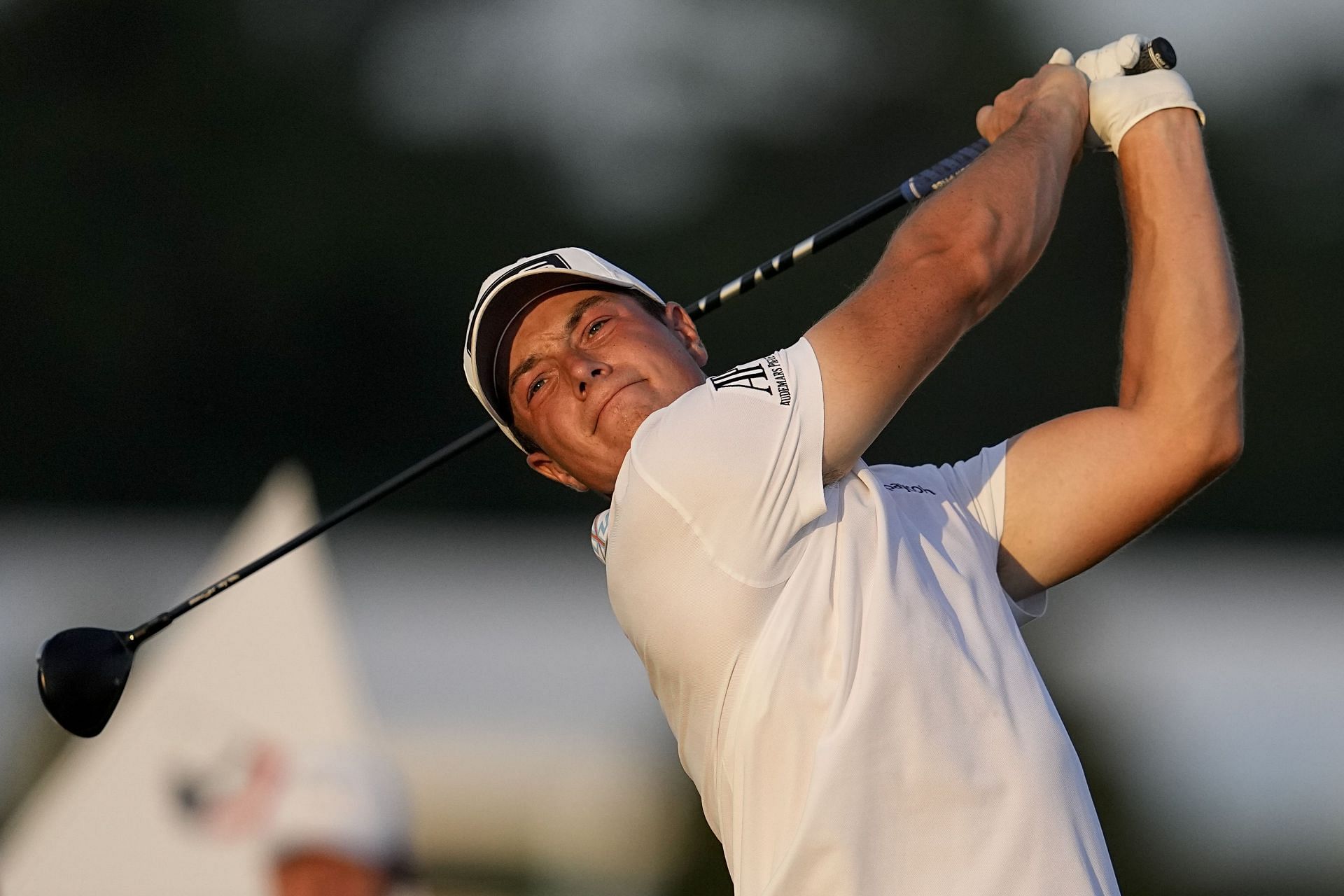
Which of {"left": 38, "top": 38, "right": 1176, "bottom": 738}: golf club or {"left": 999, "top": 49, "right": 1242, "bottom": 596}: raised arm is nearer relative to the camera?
{"left": 999, "top": 49, "right": 1242, "bottom": 596}: raised arm

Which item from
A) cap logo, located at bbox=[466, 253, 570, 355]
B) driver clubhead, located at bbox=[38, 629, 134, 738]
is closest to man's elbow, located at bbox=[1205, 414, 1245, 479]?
cap logo, located at bbox=[466, 253, 570, 355]

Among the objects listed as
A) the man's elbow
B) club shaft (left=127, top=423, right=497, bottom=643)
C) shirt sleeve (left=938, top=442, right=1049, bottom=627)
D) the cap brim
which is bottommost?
the man's elbow

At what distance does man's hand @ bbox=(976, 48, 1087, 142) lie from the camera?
120 inches

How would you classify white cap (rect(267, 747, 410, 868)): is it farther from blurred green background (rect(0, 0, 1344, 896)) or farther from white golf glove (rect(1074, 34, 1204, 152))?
blurred green background (rect(0, 0, 1344, 896))

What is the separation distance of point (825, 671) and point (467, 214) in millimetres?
18993

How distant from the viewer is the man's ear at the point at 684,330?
132 inches

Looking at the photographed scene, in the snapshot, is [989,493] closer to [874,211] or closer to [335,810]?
[874,211]

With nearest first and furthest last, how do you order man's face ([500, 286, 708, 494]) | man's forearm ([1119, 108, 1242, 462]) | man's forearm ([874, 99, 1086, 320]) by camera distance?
man's forearm ([874, 99, 1086, 320]) → man's forearm ([1119, 108, 1242, 462]) → man's face ([500, 286, 708, 494])

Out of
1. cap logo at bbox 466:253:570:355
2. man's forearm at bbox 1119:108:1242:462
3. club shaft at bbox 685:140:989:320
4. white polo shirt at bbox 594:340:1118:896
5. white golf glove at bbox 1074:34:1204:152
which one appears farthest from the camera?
club shaft at bbox 685:140:989:320

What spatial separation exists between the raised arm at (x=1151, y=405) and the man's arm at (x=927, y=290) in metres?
0.23

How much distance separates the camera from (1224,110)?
843 inches

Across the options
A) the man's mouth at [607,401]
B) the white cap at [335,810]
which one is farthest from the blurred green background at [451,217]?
the man's mouth at [607,401]

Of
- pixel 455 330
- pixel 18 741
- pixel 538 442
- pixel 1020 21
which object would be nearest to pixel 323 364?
pixel 455 330

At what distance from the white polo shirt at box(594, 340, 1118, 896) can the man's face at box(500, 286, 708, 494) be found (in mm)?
382
